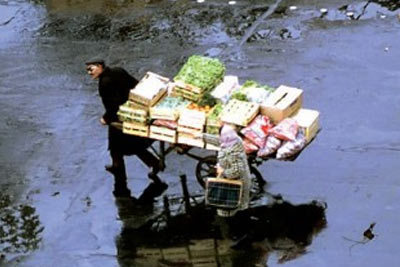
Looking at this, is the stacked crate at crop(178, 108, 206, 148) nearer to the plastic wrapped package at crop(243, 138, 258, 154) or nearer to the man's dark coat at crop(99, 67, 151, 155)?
the plastic wrapped package at crop(243, 138, 258, 154)

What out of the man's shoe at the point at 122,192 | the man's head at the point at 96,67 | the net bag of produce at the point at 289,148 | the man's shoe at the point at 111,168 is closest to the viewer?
the net bag of produce at the point at 289,148

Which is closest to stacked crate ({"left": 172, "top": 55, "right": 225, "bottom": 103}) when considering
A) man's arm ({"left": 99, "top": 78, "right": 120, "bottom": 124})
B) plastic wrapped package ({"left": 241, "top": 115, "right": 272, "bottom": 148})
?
man's arm ({"left": 99, "top": 78, "right": 120, "bottom": 124})

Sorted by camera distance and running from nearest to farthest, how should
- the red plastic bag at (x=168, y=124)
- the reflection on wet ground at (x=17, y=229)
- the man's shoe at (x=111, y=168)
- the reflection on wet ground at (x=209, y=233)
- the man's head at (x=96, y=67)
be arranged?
the reflection on wet ground at (x=209, y=233) < the reflection on wet ground at (x=17, y=229) < the red plastic bag at (x=168, y=124) < the man's head at (x=96, y=67) < the man's shoe at (x=111, y=168)

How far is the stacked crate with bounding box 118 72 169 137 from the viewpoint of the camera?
1183 centimetres

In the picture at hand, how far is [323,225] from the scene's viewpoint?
37.4 feet

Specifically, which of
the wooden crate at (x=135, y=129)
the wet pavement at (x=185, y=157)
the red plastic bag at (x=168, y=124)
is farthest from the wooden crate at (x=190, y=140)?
the wet pavement at (x=185, y=157)

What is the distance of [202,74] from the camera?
11961mm

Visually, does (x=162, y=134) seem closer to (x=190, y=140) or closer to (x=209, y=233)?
(x=190, y=140)

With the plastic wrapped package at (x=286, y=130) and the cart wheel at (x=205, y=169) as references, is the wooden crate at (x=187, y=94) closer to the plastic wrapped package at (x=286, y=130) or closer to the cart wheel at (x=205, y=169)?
the cart wheel at (x=205, y=169)

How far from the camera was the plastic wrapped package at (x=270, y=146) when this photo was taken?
11242 mm

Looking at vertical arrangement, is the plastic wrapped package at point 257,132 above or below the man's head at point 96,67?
below

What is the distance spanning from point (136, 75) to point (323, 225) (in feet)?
20.2

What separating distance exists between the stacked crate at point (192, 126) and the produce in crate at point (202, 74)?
1.48 feet

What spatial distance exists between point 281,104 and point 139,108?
1.92 meters
